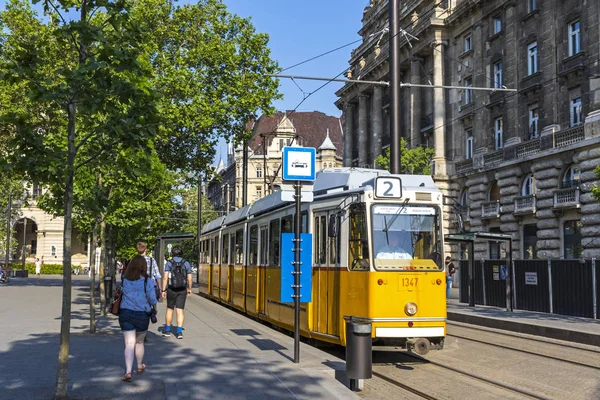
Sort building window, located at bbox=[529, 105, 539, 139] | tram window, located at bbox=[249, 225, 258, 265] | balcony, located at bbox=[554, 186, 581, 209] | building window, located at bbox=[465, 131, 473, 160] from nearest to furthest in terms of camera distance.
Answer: tram window, located at bbox=[249, 225, 258, 265] → balcony, located at bbox=[554, 186, 581, 209] → building window, located at bbox=[529, 105, 539, 139] → building window, located at bbox=[465, 131, 473, 160]

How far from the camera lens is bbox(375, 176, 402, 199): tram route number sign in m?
11.0

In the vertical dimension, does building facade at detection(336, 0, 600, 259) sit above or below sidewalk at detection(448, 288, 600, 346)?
above

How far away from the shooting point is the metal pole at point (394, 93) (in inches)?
602

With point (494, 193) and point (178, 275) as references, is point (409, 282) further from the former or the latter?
point (494, 193)

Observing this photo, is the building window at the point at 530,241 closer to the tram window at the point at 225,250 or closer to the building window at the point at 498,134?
the building window at the point at 498,134

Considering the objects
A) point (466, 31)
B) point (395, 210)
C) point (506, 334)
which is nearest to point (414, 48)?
point (466, 31)

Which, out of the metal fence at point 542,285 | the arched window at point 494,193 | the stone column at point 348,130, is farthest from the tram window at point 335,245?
the stone column at point 348,130

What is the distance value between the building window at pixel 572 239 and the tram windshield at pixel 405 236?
2178 centimetres

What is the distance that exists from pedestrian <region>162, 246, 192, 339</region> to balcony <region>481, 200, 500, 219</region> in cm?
2616

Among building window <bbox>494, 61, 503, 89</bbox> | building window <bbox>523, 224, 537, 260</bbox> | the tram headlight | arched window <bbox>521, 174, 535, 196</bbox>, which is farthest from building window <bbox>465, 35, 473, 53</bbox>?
the tram headlight

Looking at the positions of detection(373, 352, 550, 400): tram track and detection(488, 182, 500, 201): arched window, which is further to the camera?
detection(488, 182, 500, 201): arched window

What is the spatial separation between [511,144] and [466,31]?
9806 millimetres

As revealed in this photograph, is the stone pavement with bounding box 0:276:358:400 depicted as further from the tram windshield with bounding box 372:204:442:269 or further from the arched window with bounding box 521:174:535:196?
the arched window with bounding box 521:174:535:196

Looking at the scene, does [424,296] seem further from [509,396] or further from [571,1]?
[571,1]
